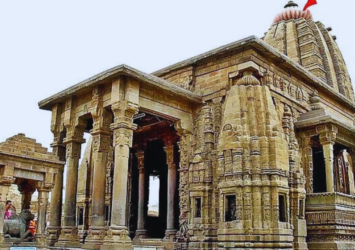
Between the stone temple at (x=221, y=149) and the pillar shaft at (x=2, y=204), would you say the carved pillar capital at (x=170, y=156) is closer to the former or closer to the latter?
the stone temple at (x=221, y=149)

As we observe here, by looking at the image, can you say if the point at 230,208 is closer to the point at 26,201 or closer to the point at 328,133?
the point at 328,133

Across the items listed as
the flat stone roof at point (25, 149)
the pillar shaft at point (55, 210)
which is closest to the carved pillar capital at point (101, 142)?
the flat stone roof at point (25, 149)

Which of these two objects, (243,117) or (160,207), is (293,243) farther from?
(160,207)

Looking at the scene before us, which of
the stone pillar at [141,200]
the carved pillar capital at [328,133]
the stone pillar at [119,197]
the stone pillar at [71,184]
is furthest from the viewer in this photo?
the stone pillar at [141,200]

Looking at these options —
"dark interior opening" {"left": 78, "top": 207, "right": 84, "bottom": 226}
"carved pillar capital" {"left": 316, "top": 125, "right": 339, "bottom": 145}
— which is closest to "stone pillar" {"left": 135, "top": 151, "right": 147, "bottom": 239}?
"dark interior opening" {"left": 78, "top": 207, "right": 84, "bottom": 226}

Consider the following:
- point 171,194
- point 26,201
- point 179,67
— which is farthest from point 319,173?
point 26,201

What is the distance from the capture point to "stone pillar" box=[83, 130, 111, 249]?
13.0 metres

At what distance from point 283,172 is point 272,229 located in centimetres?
177

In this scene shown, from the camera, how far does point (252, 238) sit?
12.2 metres

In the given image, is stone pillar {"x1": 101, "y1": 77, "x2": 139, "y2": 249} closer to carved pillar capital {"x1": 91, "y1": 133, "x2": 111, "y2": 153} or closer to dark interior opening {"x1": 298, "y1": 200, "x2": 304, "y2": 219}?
carved pillar capital {"x1": 91, "y1": 133, "x2": 111, "y2": 153}

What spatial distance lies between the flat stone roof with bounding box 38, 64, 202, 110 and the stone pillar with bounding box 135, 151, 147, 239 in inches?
187

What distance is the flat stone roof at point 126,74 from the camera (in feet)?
41.1

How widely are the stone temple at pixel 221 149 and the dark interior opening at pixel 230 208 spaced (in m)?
0.03

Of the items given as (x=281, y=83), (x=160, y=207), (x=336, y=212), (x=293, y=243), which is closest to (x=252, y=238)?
(x=293, y=243)
